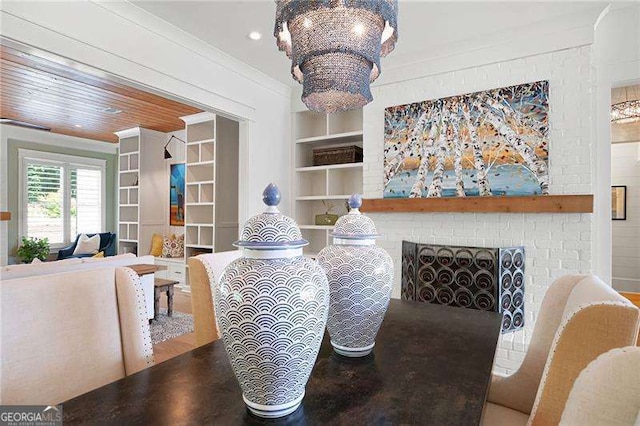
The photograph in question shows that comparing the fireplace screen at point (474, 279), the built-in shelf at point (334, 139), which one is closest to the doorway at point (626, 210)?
the fireplace screen at point (474, 279)

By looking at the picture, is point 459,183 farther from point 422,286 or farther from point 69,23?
point 69,23

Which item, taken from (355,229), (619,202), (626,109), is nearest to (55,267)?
(355,229)

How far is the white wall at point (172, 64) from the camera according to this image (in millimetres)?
2109

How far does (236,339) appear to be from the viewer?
27.0 inches

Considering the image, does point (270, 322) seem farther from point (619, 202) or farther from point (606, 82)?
point (619, 202)

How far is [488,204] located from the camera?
2.86 metres

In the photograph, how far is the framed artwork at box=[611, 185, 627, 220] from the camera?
5.06 m

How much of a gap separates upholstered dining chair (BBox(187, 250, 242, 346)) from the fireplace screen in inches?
81.8

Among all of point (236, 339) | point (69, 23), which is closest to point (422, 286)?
point (236, 339)

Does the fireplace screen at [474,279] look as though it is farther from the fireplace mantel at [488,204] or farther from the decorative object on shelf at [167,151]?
the decorative object on shelf at [167,151]

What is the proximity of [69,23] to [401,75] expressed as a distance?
2.67 meters

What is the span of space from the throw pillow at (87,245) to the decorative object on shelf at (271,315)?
6.73 meters

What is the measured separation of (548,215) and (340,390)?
2608 millimetres

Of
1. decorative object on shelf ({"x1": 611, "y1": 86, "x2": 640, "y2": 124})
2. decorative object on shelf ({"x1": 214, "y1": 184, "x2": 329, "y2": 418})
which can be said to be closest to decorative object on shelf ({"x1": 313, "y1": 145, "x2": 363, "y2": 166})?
decorative object on shelf ({"x1": 611, "y1": 86, "x2": 640, "y2": 124})
